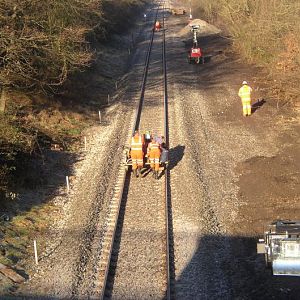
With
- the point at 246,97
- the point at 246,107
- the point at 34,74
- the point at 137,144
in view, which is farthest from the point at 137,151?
the point at 246,107

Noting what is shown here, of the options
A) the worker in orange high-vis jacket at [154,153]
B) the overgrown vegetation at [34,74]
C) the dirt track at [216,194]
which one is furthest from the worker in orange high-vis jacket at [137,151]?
the overgrown vegetation at [34,74]

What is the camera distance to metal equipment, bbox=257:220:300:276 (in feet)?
32.4

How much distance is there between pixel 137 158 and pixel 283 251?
695cm

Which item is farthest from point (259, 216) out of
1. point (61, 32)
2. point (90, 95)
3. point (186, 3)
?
point (186, 3)

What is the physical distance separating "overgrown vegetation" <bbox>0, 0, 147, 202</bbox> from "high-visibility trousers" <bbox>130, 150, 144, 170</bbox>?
11.4 ft

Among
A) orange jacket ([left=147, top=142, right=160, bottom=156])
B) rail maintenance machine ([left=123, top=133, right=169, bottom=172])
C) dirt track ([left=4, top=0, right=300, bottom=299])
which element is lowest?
dirt track ([left=4, top=0, right=300, bottom=299])

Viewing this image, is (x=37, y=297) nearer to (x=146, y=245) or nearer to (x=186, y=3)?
(x=146, y=245)

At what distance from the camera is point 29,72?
19266mm

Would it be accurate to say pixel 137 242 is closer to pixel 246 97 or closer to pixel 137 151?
pixel 137 151

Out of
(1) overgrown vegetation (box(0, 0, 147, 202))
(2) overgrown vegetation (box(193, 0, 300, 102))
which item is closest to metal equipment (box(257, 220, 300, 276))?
(1) overgrown vegetation (box(0, 0, 147, 202))

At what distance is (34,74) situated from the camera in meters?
20.4

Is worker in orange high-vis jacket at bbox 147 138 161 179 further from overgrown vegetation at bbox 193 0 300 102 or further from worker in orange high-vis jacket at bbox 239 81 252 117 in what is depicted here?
overgrown vegetation at bbox 193 0 300 102

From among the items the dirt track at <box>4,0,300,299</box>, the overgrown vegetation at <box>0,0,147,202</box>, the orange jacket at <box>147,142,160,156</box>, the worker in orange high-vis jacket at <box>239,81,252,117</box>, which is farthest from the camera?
the worker in orange high-vis jacket at <box>239,81,252,117</box>

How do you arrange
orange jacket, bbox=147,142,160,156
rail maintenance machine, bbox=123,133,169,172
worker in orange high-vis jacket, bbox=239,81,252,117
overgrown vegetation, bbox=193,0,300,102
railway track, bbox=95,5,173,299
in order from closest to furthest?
railway track, bbox=95,5,173,299
orange jacket, bbox=147,142,160,156
rail maintenance machine, bbox=123,133,169,172
worker in orange high-vis jacket, bbox=239,81,252,117
overgrown vegetation, bbox=193,0,300,102
